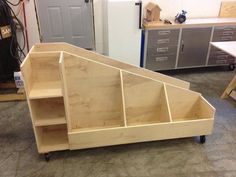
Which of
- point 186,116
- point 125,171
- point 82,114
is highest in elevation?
point 82,114

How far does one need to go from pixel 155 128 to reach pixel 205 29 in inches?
87.9

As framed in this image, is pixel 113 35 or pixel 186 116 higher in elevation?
pixel 113 35

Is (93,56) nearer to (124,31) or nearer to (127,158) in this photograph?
(127,158)

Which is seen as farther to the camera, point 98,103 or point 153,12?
point 153,12

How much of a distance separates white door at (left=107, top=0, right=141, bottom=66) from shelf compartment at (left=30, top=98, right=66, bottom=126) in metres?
1.58

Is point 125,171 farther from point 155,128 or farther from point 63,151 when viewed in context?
point 63,151

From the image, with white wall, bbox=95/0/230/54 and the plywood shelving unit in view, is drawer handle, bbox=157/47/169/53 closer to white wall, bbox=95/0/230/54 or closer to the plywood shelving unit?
white wall, bbox=95/0/230/54

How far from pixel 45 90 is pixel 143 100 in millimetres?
944

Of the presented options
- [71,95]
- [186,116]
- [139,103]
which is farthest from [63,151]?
[186,116]

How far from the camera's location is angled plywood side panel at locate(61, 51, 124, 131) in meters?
1.98

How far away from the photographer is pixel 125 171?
79.9 inches

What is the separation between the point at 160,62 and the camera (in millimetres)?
3732

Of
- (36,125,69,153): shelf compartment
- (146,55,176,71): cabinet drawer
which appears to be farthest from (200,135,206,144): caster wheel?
(146,55,176,71): cabinet drawer

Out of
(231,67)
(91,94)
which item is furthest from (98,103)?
(231,67)
